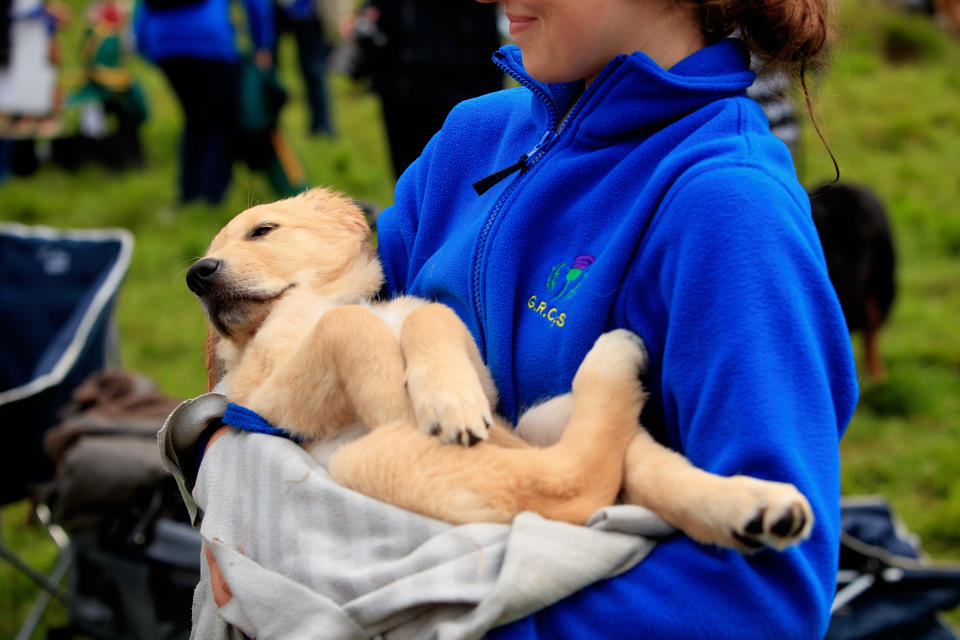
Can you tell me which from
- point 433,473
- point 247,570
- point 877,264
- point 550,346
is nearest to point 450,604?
point 433,473

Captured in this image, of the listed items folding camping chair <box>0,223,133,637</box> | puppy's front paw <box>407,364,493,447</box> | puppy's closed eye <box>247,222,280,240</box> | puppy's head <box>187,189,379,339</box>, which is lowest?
folding camping chair <box>0,223,133,637</box>

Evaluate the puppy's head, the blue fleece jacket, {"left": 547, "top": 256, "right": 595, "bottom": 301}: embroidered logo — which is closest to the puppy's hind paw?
the blue fleece jacket

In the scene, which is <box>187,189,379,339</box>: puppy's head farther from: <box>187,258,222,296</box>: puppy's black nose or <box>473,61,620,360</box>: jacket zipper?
<box>473,61,620,360</box>: jacket zipper

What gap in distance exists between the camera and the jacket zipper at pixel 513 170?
1.59 m

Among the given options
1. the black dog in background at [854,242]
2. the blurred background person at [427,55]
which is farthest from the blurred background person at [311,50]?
the black dog in background at [854,242]

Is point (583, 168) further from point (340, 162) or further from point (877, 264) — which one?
point (340, 162)

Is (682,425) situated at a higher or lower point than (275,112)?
higher

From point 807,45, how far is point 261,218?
3.94ft

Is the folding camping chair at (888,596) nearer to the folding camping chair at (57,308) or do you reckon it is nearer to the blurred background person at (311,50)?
the folding camping chair at (57,308)

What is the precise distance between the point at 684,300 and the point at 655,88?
1.25 feet

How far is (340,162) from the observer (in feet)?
28.6

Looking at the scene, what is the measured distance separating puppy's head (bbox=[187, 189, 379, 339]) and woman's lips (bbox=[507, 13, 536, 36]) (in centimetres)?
71

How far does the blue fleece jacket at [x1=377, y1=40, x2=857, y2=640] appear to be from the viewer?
48.9 inches

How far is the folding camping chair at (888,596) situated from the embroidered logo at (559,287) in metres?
2.13
